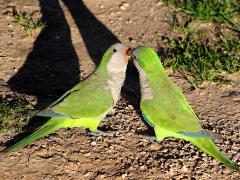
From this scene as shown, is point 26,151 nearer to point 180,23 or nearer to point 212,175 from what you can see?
point 212,175

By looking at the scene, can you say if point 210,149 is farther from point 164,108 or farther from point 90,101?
point 90,101

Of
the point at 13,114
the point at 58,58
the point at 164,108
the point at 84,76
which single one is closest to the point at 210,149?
the point at 164,108

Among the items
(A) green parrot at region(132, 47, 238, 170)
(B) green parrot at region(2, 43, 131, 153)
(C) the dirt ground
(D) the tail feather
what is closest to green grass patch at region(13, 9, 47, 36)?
(C) the dirt ground

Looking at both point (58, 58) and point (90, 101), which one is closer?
point (90, 101)

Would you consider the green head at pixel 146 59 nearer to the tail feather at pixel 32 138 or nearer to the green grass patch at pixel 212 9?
the tail feather at pixel 32 138

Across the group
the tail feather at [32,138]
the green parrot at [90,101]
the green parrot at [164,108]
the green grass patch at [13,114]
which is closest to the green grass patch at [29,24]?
the green grass patch at [13,114]

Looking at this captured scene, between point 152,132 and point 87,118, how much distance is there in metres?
0.90

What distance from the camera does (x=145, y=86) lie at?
17.2 feet

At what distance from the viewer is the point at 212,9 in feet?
25.1

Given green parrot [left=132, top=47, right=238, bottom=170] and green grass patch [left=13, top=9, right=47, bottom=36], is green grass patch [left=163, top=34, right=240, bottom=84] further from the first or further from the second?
green grass patch [left=13, top=9, right=47, bottom=36]

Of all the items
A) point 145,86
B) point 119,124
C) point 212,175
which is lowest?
point 212,175

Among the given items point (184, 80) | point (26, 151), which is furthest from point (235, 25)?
point (26, 151)

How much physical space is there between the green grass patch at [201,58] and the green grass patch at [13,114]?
208 centimetres

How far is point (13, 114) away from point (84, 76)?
4.34 ft
